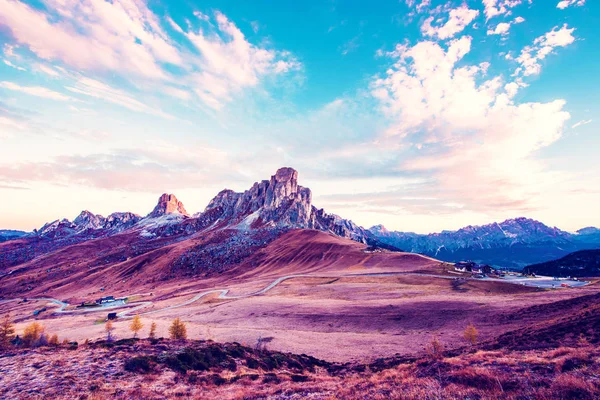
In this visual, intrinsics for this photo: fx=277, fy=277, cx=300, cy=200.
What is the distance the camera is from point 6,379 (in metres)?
17.9

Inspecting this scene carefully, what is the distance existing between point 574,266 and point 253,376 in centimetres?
24205

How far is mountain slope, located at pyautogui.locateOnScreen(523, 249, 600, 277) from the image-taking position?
163125 mm

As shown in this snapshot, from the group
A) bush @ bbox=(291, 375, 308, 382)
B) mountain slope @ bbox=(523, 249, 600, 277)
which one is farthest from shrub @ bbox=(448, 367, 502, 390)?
mountain slope @ bbox=(523, 249, 600, 277)

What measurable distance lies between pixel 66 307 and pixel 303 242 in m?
96.4

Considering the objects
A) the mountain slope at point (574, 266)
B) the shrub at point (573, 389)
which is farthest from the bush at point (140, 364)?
the mountain slope at point (574, 266)

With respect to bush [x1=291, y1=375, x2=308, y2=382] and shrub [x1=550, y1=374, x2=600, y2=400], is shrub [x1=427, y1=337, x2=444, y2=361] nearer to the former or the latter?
bush [x1=291, y1=375, x2=308, y2=382]

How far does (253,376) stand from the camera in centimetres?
Result: 2108

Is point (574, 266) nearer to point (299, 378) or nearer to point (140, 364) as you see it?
point (299, 378)

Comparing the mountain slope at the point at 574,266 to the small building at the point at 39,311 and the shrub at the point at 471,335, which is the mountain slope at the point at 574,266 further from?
the small building at the point at 39,311

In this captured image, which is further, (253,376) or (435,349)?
(435,349)

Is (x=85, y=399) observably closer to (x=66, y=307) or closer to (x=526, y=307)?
(x=526, y=307)

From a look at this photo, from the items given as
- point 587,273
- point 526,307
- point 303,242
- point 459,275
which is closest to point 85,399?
point 526,307

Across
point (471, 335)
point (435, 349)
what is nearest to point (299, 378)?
point (435, 349)

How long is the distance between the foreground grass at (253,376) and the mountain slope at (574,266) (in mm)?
182501
